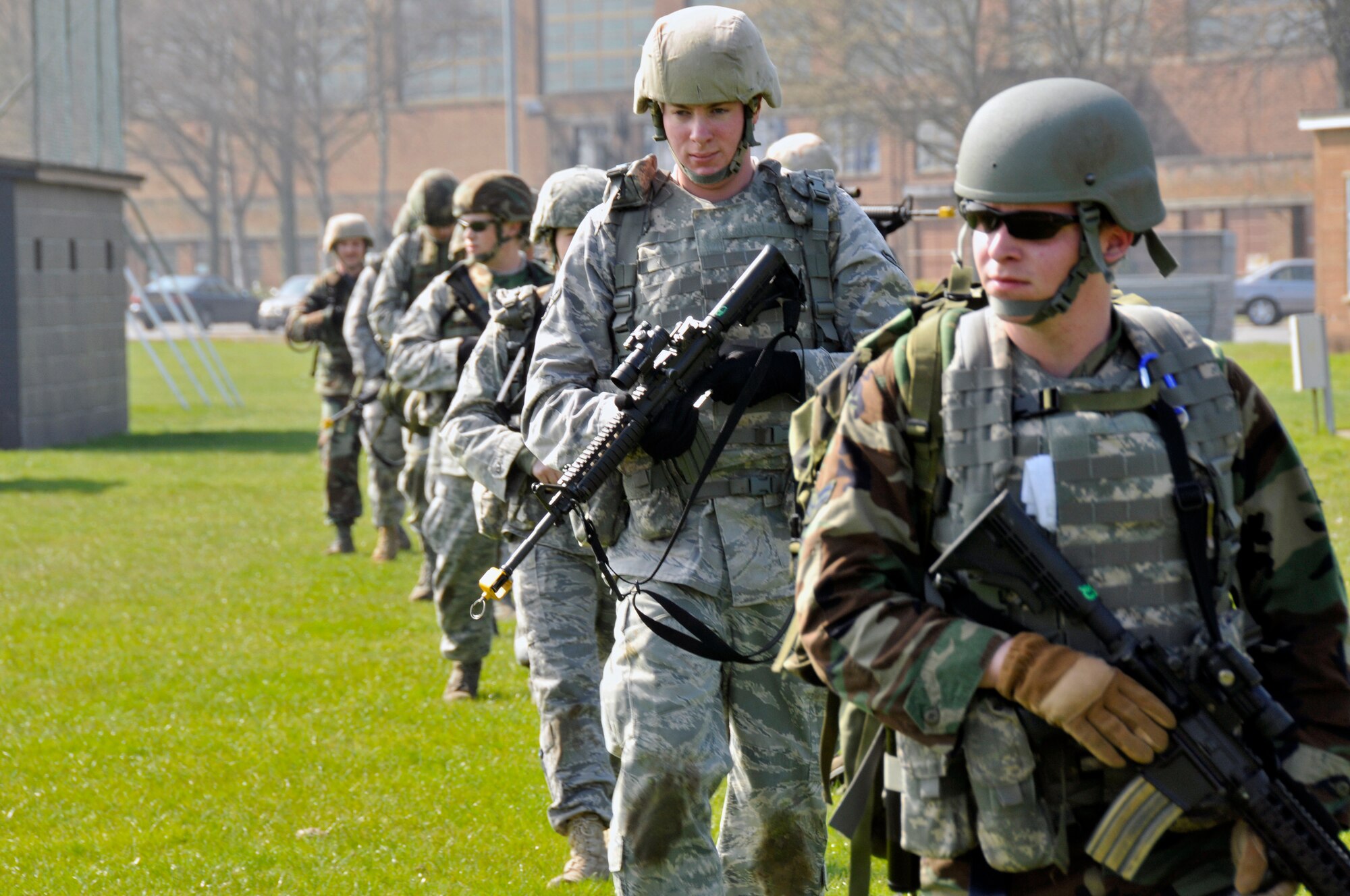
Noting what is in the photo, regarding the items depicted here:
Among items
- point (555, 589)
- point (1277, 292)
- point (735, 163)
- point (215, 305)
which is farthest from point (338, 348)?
point (215, 305)

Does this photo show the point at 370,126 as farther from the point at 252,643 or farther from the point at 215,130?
the point at 252,643

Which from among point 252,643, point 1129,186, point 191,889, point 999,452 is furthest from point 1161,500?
point 252,643

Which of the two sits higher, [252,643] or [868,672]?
[868,672]

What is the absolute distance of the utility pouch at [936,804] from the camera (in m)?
2.83

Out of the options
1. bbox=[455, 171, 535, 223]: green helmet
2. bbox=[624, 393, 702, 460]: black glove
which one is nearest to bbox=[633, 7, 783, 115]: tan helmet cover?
bbox=[624, 393, 702, 460]: black glove

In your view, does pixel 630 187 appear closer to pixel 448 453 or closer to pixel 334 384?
pixel 448 453

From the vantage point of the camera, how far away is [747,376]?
162 inches

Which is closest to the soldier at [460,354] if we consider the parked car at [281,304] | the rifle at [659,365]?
the rifle at [659,365]

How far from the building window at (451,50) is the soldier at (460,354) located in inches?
2500

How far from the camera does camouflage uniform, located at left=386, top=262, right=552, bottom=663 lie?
24.3 feet

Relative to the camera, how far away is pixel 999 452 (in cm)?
284

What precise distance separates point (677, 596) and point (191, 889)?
234 cm

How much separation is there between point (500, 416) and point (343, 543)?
7202 mm

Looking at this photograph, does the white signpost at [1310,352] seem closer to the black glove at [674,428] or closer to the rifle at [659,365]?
the rifle at [659,365]
